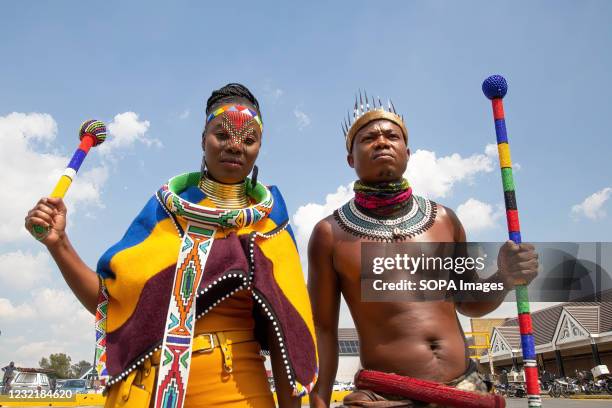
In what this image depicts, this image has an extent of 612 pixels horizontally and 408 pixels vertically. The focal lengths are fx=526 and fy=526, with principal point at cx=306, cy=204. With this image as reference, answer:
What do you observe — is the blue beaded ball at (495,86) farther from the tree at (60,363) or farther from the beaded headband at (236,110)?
the tree at (60,363)

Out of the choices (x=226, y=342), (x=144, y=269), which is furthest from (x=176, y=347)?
(x=144, y=269)

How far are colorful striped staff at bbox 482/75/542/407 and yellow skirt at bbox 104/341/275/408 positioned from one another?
4.47 ft

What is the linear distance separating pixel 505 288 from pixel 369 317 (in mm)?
868

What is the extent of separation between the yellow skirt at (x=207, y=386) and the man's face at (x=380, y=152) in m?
1.39

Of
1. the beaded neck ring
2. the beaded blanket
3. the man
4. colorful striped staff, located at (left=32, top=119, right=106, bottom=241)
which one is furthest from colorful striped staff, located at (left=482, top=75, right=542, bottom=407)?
colorful striped staff, located at (left=32, top=119, right=106, bottom=241)

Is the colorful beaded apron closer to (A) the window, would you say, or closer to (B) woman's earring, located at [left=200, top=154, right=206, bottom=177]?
(B) woman's earring, located at [left=200, top=154, right=206, bottom=177]

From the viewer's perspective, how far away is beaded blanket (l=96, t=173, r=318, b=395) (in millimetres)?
2425

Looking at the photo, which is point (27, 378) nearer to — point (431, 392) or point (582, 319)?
point (582, 319)

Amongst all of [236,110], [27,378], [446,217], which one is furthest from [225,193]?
[27,378]

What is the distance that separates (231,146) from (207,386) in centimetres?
122

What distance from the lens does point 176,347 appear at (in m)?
2.37

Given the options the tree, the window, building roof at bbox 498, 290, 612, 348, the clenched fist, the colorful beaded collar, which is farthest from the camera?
the tree

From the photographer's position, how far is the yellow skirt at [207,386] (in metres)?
2.33

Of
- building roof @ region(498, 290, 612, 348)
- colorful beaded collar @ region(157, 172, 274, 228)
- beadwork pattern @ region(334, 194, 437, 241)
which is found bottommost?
colorful beaded collar @ region(157, 172, 274, 228)
